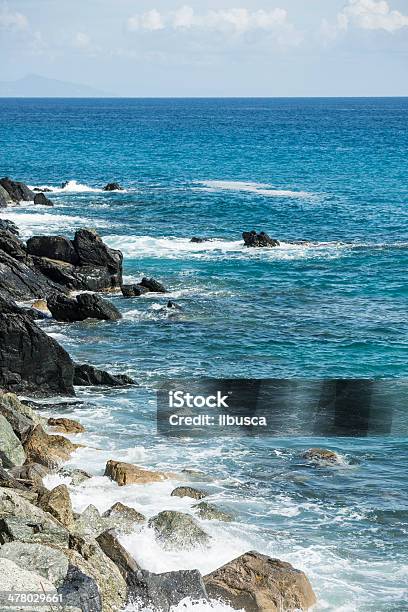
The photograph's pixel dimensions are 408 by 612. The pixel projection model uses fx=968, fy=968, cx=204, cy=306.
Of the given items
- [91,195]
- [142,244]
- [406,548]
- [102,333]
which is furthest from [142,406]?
[91,195]

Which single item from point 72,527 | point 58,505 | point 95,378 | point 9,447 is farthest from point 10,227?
point 72,527

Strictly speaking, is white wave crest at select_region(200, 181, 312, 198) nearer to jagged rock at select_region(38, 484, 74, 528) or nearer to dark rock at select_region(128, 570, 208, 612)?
jagged rock at select_region(38, 484, 74, 528)

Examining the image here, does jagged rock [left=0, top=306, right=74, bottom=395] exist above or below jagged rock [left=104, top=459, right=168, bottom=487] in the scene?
above

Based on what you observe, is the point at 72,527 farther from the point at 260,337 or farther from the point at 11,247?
the point at 11,247

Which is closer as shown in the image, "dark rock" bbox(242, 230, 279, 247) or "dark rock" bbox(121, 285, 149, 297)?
"dark rock" bbox(121, 285, 149, 297)

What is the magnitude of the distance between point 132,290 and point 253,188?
146 ft

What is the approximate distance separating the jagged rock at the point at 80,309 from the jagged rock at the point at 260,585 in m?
21.9

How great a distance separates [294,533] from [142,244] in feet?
123

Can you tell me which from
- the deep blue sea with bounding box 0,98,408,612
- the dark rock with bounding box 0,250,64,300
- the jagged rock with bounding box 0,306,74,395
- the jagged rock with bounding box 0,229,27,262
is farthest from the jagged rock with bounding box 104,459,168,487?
the jagged rock with bounding box 0,229,27,262

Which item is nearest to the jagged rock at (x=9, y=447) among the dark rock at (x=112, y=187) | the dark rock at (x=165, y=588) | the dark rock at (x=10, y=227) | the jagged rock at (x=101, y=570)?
the jagged rock at (x=101, y=570)

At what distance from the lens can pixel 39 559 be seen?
52.5ft

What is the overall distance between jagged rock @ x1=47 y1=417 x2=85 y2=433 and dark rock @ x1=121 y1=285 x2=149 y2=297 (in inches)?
663

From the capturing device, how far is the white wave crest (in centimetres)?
8231

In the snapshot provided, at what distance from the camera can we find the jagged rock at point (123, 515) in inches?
827
